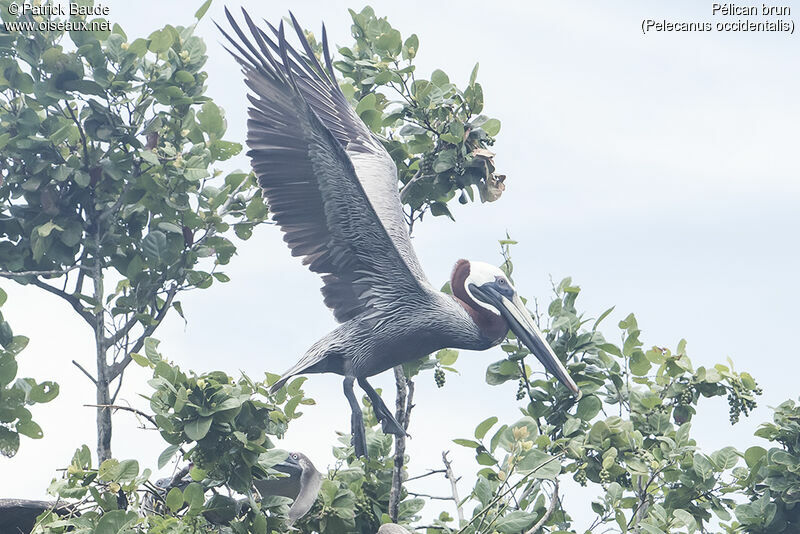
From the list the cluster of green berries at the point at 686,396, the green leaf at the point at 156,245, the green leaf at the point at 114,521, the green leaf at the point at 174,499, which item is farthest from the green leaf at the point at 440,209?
the green leaf at the point at 114,521

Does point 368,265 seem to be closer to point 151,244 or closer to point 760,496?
point 151,244

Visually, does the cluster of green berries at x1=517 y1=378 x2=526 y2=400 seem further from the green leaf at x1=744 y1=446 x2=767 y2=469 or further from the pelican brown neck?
the green leaf at x1=744 y1=446 x2=767 y2=469

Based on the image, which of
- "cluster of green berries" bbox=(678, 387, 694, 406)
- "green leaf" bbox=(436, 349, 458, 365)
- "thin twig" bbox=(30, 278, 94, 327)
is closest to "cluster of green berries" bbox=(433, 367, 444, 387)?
"green leaf" bbox=(436, 349, 458, 365)

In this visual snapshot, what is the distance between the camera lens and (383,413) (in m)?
6.68

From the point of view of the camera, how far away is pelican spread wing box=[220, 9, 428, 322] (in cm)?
654

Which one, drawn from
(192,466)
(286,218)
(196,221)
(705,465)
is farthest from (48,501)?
(705,465)

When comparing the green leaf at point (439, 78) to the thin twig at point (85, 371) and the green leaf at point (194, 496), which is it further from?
the green leaf at point (194, 496)

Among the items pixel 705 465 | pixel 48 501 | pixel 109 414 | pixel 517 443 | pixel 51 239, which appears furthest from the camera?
pixel 51 239

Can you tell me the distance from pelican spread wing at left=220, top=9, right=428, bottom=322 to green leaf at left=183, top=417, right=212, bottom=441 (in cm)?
167

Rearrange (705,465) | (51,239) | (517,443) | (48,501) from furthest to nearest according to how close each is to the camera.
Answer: (51,239) → (705,465) → (48,501) → (517,443)

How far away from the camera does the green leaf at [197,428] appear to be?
5070 millimetres

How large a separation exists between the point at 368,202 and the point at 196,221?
2.17 metres

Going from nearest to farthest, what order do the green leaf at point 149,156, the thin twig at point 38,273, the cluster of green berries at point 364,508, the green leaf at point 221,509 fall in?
the green leaf at point 221,509
the cluster of green berries at point 364,508
the green leaf at point 149,156
the thin twig at point 38,273

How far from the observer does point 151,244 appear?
800cm
